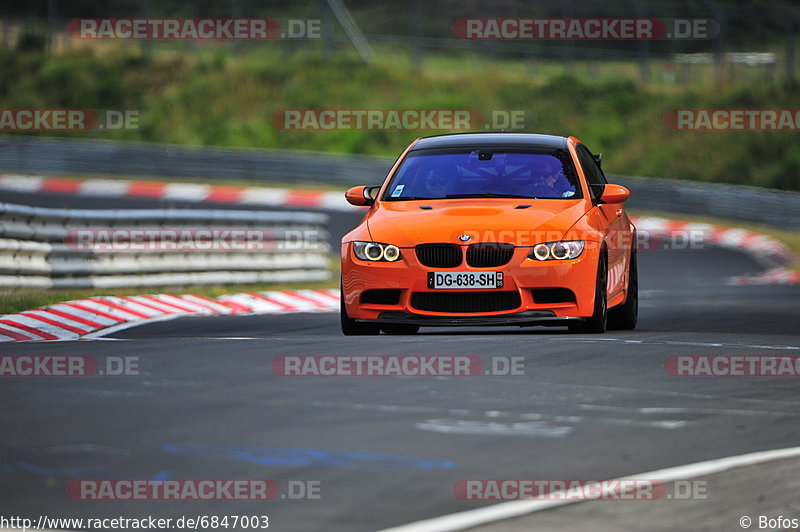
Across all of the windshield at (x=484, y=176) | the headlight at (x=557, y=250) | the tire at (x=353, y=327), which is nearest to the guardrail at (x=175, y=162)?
the windshield at (x=484, y=176)

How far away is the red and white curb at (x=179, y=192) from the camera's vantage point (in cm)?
3503

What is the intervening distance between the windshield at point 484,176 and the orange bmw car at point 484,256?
0.01 meters

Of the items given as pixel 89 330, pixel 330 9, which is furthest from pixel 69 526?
pixel 330 9

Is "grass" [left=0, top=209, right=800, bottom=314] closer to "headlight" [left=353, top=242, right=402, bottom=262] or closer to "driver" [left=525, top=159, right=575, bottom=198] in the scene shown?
"headlight" [left=353, top=242, right=402, bottom=262]

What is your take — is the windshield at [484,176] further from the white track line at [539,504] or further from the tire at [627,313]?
the white track line at [539,504]

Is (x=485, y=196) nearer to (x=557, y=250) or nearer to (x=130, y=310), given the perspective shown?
(x=557, y=250)

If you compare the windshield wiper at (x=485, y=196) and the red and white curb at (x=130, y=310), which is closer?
the windshield wiper at (x=485, y=196)

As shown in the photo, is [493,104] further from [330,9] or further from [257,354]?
[257,354]

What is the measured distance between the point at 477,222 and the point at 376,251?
0.76 meters

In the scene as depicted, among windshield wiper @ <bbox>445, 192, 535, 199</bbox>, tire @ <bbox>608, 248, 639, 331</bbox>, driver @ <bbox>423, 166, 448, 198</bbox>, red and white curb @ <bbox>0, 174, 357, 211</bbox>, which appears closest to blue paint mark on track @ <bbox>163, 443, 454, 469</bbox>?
windshield wiper @ <bbox>445, 192, 535, 199</bbox>

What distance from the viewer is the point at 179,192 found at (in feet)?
117

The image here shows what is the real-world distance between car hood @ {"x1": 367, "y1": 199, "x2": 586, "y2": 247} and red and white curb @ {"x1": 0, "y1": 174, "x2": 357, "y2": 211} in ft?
76.0

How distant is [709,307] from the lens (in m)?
→ 16.0

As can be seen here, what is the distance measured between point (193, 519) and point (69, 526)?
434 mm
